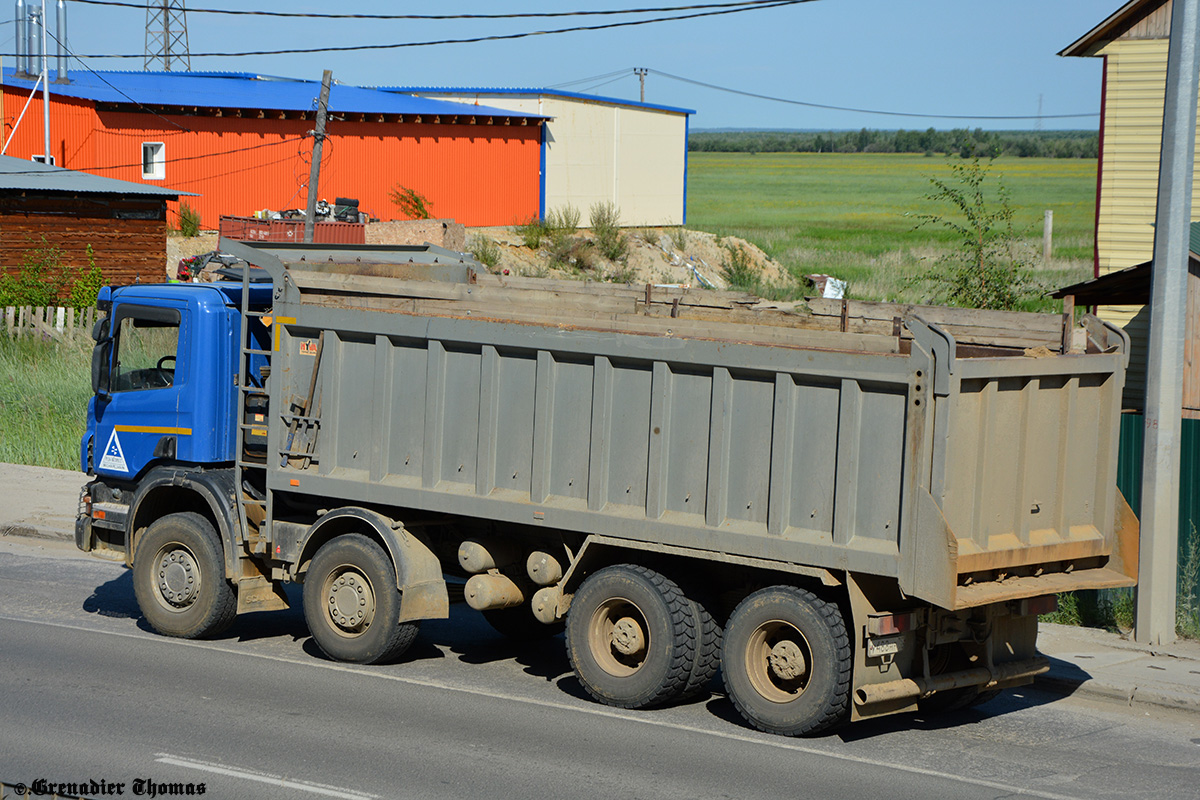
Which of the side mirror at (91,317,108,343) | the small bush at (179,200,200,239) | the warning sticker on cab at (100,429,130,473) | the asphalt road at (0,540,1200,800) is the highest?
the small bush at (179,200,200,239)

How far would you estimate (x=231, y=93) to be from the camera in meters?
46.8

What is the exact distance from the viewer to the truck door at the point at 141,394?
10297 millimetres

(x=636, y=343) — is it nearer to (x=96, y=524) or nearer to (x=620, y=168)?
(x=96, y=524)

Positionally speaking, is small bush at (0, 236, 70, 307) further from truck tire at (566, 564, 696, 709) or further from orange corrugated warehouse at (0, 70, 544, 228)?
truck tire at (566, 564, 696, 709)

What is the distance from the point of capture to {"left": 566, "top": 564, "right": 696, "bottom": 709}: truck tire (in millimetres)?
8352

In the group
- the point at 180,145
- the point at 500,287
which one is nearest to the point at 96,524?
the point at 500,287

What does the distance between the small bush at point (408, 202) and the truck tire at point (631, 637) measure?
38595 mm

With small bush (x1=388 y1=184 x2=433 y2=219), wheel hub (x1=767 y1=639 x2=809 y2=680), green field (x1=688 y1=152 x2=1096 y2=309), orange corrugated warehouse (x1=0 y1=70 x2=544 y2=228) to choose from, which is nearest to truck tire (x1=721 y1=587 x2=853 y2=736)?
wheel hub (x1=767 y1=639 x2=809 y2=680)

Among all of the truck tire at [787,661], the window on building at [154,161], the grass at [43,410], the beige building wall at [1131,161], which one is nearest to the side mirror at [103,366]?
the truck tire at [787,661]

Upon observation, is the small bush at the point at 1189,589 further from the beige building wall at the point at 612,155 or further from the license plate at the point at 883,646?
the beige building wall at the point at 612,155

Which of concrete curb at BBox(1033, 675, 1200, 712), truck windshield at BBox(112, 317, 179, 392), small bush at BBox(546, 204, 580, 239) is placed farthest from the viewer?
small bush at BBox(546, 204, 580, 239)

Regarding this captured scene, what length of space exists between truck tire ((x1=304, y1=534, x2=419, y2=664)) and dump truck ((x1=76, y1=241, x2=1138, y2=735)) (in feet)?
0.08

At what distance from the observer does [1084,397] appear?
8430 mm

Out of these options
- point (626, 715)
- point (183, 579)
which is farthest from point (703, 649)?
point (183, 579)
